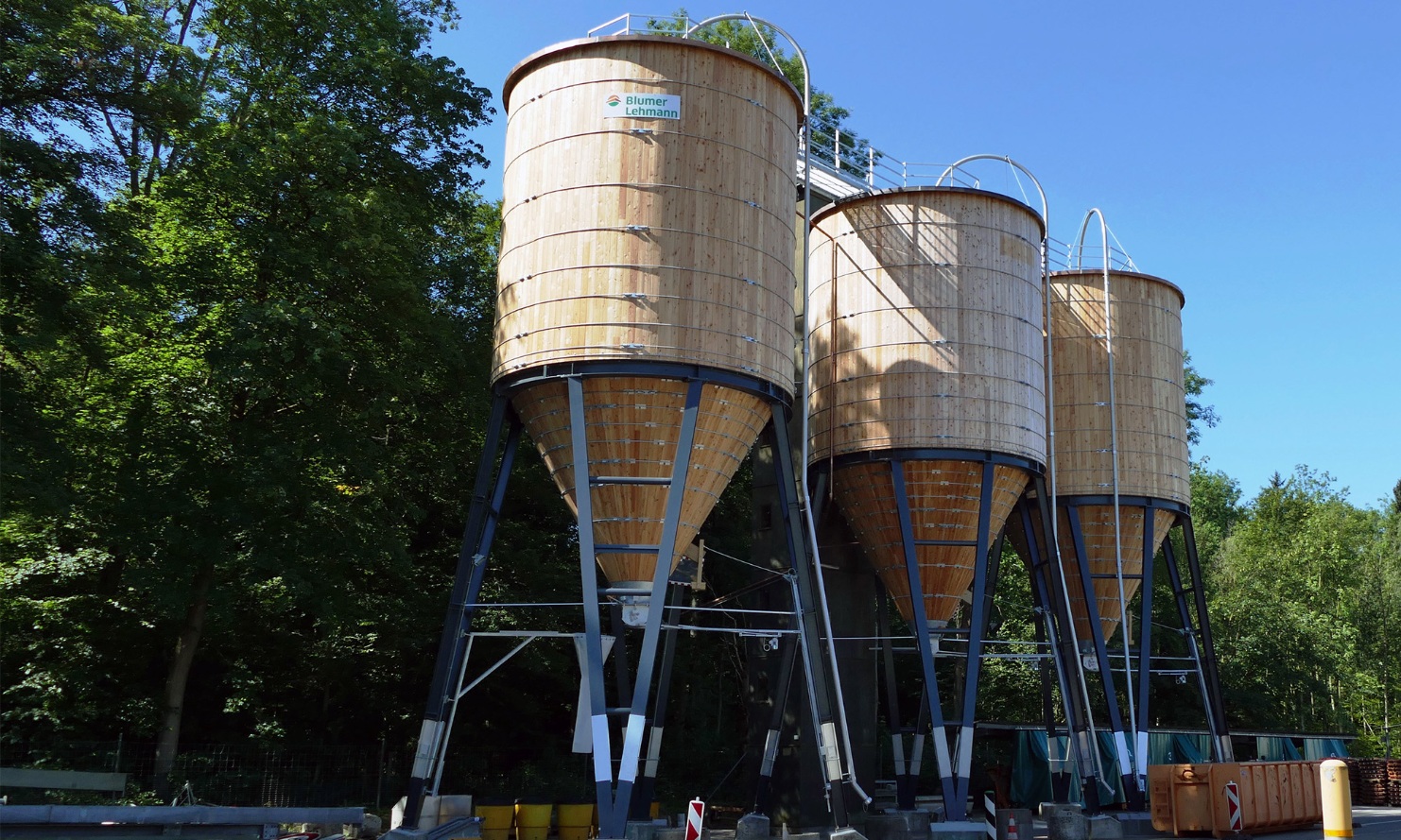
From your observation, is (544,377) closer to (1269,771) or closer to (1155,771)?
(1155,771)

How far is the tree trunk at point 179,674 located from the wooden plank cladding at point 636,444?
331 inches

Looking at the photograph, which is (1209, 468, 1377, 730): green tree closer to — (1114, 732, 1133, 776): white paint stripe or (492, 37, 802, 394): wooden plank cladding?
(1114, 732, 1133, 776): white paint stripe

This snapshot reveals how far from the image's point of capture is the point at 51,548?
78.0ft

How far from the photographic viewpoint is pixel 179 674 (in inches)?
949

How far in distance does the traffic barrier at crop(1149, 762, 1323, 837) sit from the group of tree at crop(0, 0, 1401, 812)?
46.2 ft

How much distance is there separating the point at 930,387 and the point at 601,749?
10508 mm

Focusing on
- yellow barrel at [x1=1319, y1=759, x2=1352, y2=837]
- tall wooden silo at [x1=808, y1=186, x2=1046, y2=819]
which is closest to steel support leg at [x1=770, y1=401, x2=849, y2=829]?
tall wooden silo at [x1=808, y1=186, x2=1046, y2=819]

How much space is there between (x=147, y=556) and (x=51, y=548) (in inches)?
109

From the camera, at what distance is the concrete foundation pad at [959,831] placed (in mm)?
20750

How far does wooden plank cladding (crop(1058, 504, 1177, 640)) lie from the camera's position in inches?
1144

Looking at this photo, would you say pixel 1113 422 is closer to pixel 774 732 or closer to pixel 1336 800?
pixel 774 732

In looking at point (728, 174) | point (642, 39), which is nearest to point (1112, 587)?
point (728, 174)

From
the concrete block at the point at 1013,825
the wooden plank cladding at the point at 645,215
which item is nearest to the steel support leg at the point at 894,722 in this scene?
the concrete block at the point at 1013,825

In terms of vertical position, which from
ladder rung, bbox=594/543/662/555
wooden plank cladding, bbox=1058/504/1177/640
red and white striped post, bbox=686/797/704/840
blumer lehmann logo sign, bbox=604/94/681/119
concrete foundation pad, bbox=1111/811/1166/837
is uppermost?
blumer lehmann logo sign, bbox=604/94/681/119
